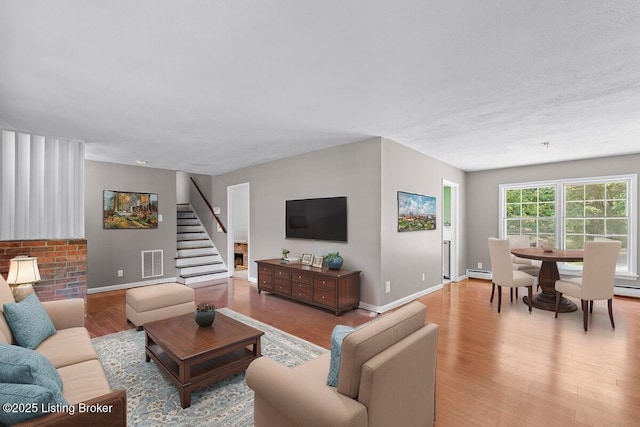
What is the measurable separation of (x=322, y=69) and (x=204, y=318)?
2299mm

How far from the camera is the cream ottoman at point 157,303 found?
3408 mm

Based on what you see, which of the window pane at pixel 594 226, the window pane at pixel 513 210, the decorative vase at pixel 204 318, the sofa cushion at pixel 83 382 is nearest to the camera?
the sofa cushion at pixel 83 382

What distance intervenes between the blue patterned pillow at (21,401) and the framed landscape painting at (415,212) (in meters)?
4.06

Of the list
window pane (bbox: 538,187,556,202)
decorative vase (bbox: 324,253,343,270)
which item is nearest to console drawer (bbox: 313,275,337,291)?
decorative vase (bbox: 324,253,343,270)

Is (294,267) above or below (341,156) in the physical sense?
below

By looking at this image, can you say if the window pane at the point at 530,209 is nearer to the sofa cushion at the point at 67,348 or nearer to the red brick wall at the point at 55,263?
the sofa cushion at the point at 67,348

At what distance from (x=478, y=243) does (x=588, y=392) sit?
472cm

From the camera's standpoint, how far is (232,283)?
6.21 m

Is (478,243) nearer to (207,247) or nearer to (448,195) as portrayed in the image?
(448,195)

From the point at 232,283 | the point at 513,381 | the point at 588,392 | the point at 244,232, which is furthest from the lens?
the point at 244,232

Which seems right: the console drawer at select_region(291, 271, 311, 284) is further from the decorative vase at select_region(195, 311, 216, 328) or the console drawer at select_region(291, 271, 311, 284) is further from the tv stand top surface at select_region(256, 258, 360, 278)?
the decorative vase at select_region(195, 311, 216, 328)

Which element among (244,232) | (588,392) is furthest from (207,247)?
(588,392)

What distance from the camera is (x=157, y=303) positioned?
Answer: 11.4ft

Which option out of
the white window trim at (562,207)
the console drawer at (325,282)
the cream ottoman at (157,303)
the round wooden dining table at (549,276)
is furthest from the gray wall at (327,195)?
the white window trim at (562,207)
